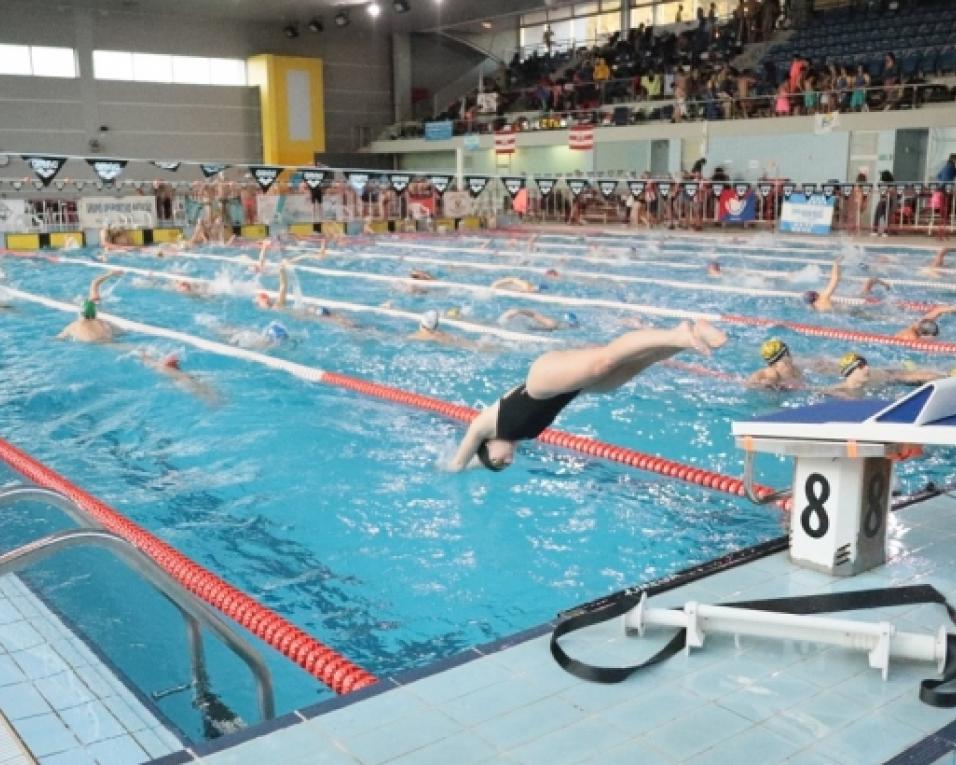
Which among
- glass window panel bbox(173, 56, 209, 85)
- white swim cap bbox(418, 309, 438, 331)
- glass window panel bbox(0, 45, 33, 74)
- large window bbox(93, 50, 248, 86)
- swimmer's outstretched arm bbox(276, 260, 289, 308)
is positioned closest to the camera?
white swim cap bbox(418, 309, 438, 331)

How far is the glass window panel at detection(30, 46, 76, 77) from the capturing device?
26.8 meters

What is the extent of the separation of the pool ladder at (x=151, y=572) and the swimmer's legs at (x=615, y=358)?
1165mm

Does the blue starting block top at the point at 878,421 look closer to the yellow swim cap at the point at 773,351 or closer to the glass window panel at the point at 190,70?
the yellow swim cap at the point at 773,351

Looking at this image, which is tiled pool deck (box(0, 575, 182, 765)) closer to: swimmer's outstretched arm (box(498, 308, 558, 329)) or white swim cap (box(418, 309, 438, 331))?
white swim cap (box(418, 309, 438, 331))

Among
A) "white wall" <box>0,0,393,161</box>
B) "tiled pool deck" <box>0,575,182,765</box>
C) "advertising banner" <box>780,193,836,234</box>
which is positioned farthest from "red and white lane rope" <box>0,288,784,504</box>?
"white wall" <box>0,0,393,161</box>

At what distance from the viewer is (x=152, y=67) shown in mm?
29062

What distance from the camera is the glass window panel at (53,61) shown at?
87.8ft

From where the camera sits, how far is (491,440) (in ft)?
11.0

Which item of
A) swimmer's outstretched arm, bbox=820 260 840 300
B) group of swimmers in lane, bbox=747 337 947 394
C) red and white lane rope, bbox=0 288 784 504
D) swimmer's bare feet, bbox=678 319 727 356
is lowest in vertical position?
red and white lane rope, bbox=0 288 784 504

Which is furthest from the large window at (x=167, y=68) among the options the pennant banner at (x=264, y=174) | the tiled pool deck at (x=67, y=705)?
the tiled pool deck at (x=67, y=705)

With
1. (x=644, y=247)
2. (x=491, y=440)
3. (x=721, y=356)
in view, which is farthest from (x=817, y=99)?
(x=491, y=440)

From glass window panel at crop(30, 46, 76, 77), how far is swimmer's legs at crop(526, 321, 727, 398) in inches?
1110

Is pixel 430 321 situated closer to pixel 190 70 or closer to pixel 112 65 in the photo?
pixel 112 65

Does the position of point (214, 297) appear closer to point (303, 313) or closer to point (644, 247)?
point (303, 313)
